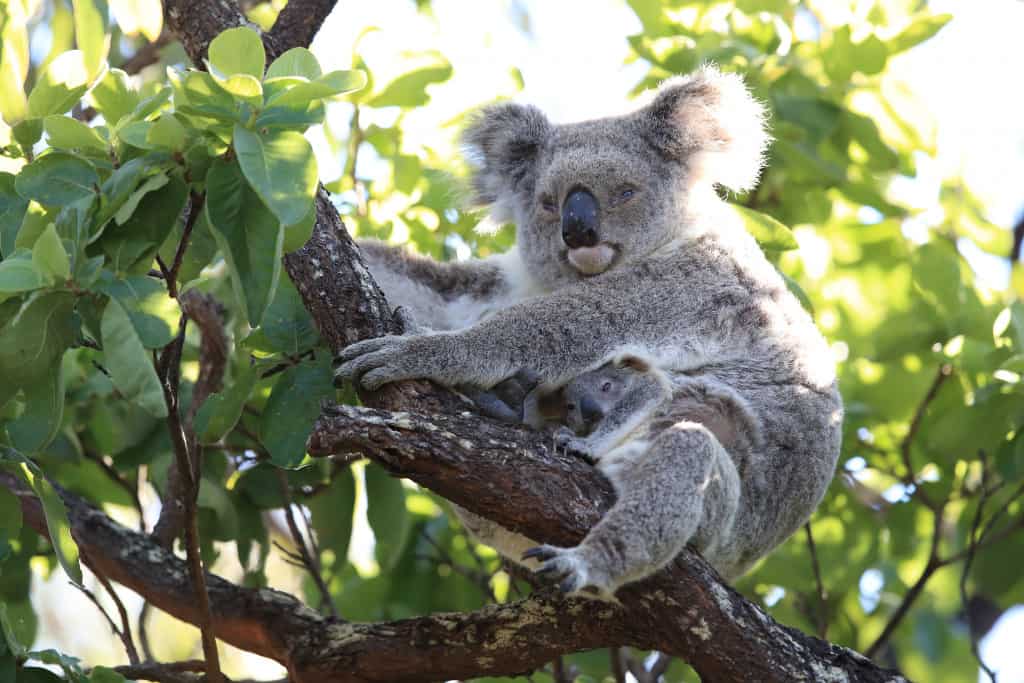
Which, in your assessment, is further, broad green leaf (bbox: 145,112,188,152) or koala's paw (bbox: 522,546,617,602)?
koala's paw (bbox: 522,546,617,602)

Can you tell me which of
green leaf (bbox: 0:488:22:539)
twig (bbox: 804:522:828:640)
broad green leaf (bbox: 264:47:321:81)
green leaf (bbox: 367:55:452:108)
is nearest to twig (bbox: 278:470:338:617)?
green leaf (bbox: 0:488:22:539)

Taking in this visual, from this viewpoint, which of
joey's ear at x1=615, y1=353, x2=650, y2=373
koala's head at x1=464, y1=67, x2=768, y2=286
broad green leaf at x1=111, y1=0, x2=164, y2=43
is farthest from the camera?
koala's head at x1=464, y1=67, x2=768, y2=286

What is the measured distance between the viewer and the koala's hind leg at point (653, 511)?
3.05m

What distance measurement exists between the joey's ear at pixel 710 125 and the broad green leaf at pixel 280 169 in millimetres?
2529

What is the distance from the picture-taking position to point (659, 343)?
159 inches

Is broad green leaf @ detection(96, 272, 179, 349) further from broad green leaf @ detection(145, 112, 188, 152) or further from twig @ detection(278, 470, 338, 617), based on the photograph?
twig @ detection(278, 470, 338, 617)

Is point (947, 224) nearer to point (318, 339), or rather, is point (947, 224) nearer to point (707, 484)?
point (707, 484)

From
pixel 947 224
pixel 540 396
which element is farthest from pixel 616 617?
pixel 947 224

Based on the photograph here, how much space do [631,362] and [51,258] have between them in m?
2.15

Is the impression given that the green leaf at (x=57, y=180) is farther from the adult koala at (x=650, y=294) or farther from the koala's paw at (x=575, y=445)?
the koala's paw at (x=575, y=445)

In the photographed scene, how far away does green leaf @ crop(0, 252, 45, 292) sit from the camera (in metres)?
2.19

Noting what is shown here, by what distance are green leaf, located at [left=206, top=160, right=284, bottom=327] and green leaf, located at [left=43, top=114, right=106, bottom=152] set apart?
38 centimetres

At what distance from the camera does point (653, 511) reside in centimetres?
319

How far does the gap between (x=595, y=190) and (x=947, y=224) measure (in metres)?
1.85
